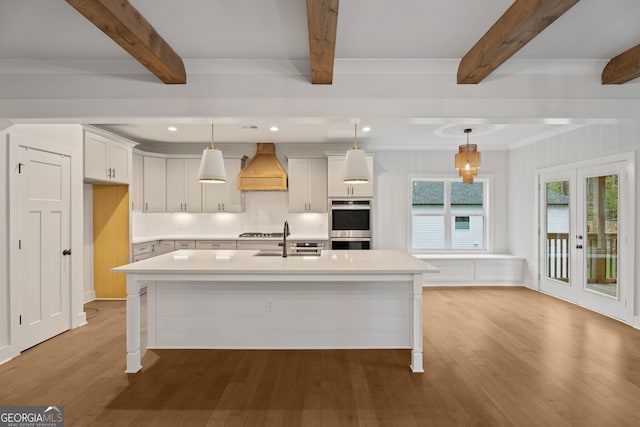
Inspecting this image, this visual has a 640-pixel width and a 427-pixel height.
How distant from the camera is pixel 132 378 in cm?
297

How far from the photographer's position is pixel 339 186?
627 centimetres

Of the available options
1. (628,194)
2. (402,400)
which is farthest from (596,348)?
(402,400)

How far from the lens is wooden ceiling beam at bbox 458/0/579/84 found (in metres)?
2.05

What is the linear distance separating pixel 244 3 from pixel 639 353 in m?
4.47

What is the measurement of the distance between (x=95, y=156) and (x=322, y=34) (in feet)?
12.5

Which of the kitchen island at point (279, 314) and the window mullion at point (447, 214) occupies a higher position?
the window mullion at point (447, 214)

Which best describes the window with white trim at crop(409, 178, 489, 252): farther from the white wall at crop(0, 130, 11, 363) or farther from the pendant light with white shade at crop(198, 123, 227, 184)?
the white wall at crop(0, 130, 11, 363)

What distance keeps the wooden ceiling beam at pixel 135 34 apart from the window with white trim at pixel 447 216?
5013 millimetres

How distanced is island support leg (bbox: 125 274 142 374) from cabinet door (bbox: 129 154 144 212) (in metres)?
3.49

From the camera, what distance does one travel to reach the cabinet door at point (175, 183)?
6492 mm

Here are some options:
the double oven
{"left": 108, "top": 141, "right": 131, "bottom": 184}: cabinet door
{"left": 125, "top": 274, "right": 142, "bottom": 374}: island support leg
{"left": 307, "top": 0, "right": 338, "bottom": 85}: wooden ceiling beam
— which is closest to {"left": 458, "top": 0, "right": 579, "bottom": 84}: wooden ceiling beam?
{"left": 307, "top": 0, "right": 338, "bottom": 85}: wooden ceiling beam

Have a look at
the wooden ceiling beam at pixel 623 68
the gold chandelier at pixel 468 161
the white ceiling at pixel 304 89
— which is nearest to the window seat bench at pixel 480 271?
→ the gold chandelier at pixel 468 161

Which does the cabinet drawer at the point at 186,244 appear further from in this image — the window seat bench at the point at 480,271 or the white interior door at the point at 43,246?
the window seat bench at the point at 480,271

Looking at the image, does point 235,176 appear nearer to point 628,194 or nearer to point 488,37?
point 488,37
